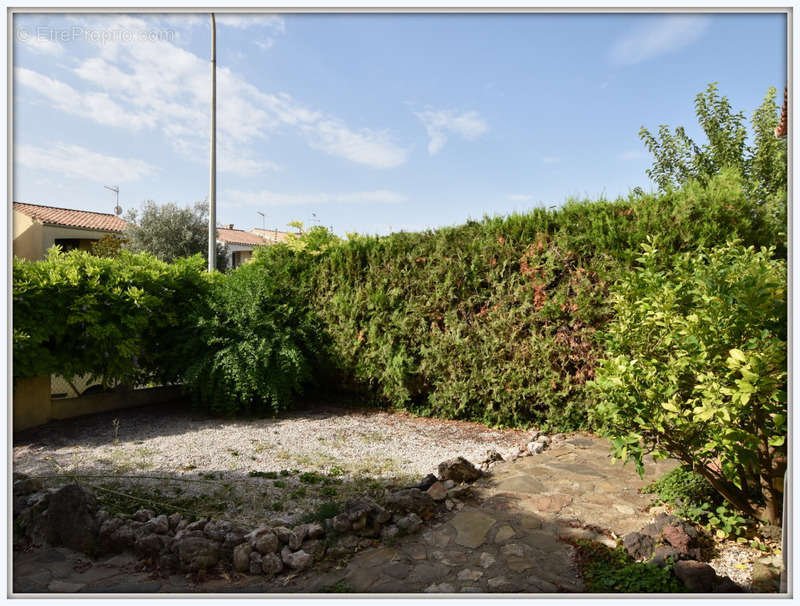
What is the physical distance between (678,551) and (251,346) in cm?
540

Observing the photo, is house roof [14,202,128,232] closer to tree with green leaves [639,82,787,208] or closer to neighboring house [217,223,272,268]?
neighboring house [217,223,272,268]

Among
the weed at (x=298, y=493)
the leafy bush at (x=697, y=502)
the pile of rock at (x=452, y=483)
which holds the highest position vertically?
the leafy bush at (x=697, y=502)

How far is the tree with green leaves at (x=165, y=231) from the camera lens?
21.2m

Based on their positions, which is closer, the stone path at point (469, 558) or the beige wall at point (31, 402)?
the stone path at point (469, 558)

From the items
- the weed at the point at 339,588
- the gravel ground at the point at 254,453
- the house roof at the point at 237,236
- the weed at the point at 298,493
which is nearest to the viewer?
the weed at the point at 339,588

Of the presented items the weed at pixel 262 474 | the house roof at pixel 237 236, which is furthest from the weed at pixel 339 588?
the house roof at pixel 237 236

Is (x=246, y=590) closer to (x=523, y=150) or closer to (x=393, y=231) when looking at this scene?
(x=523, y=150)

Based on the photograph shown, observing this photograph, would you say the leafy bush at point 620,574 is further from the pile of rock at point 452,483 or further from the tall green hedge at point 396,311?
the tall green hedge at point 396,311

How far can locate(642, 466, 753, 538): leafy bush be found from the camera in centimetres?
286

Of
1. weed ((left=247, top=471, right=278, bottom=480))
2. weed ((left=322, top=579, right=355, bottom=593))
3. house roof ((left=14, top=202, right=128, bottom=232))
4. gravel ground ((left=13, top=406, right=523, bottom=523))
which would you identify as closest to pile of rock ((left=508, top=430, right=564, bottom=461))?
gravel ground ((left=13, top=406, right=523, bottom=523))

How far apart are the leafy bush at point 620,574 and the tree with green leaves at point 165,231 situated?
21802 mm

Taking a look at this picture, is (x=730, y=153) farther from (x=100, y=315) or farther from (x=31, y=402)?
(x=31, y=402)

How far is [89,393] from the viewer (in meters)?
6.83

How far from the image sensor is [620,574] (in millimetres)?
2361
